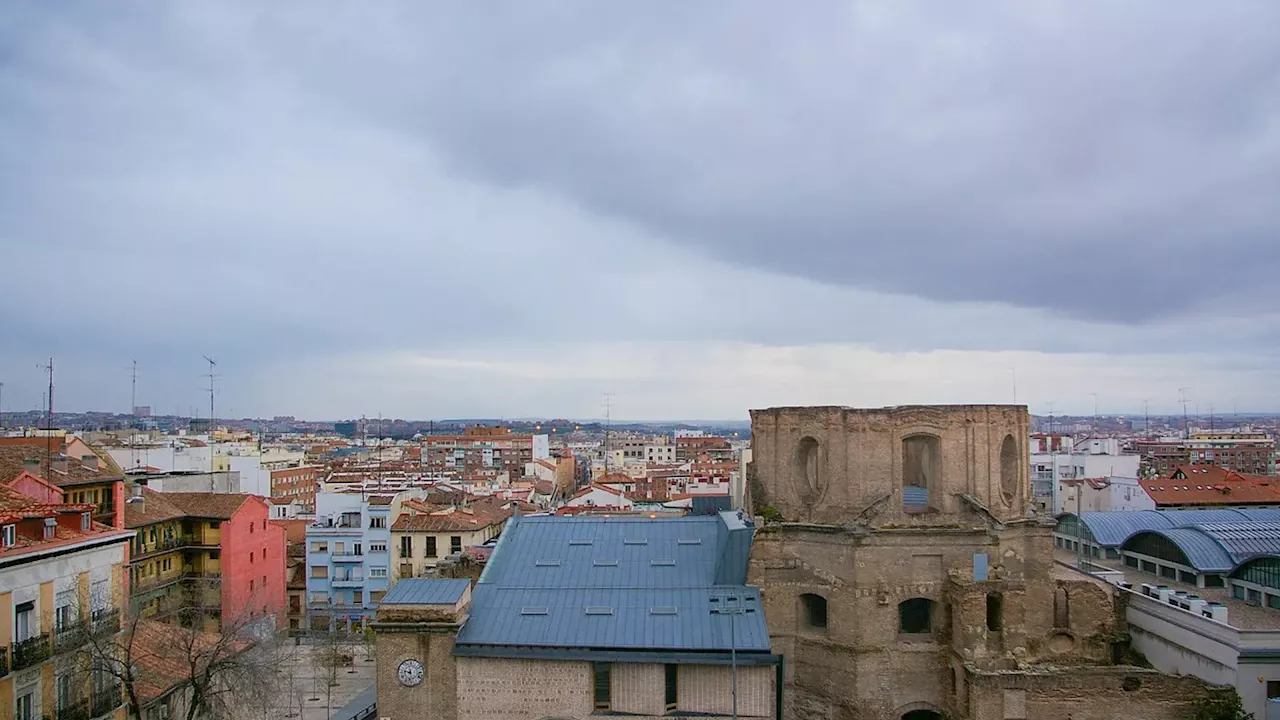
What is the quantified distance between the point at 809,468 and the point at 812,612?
5817 millimetres

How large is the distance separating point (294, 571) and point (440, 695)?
4183 cm

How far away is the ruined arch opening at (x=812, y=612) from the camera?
34719 millimetres

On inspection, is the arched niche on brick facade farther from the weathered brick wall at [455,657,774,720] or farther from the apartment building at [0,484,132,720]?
the apartment building at [0,484,132,720]

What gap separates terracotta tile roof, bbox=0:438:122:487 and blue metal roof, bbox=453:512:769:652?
1905 cm

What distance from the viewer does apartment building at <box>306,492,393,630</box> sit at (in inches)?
2554

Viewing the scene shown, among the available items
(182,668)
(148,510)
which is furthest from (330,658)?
(182,668)

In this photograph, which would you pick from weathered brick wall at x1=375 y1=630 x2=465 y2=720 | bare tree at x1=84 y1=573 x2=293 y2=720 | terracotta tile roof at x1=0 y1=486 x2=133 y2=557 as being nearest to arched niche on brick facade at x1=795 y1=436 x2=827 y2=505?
weathered brick wall at x1=375 y1=630 x2=465 y2=720

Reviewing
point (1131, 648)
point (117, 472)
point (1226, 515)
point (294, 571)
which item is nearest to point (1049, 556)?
point (1131, 648)

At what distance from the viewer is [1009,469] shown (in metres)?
36.6

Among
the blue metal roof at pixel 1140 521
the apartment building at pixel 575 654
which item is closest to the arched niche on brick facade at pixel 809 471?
the apartment building at pixel 575 654

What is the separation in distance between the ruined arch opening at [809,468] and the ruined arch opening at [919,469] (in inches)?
132

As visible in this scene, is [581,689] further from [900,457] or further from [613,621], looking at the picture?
[900,457]

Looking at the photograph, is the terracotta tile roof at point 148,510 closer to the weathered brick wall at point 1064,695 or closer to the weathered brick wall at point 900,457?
the weathered brick wall at point 900,457

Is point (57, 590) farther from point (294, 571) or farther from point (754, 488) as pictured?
point (294, 571)
